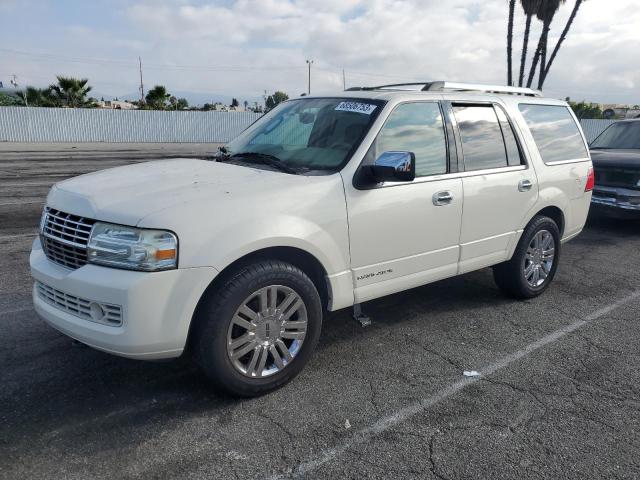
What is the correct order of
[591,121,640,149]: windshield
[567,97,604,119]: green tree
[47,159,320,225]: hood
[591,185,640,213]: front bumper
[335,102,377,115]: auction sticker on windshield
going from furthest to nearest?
[567,97,604,119]: green tree → [591,121,640,149]: windshield → [591,185,640,213]: front bumper → [335,102,377,115]: auction sticker on windshield → [47,159,320,225]: hood

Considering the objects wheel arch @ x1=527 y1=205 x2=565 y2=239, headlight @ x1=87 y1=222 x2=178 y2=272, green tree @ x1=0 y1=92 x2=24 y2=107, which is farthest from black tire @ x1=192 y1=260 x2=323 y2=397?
green tree @ x1=0 y1=92 x2=24 y2=107

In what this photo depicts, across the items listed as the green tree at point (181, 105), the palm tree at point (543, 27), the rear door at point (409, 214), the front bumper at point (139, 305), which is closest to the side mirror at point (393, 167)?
the rear door at point (409, 214)

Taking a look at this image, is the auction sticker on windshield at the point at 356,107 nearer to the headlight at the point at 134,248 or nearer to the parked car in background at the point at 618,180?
the headlight at the point at 134,248

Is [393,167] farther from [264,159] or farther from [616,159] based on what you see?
[616,159]

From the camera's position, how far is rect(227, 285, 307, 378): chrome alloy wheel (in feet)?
10.3

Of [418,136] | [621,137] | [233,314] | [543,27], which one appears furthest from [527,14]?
[233,314]

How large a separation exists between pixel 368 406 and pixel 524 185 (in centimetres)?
262

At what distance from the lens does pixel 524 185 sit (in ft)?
15.6

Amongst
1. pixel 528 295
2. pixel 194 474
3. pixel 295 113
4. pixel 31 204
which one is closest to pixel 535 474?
pixel 194 474

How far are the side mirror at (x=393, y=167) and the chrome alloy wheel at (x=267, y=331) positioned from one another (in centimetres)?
97

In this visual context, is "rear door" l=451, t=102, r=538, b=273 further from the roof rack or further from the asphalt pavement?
the asphalt pavement

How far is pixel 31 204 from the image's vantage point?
953 centimetres

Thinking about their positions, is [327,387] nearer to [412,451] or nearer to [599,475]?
[412,451]

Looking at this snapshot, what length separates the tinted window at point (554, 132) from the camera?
5039mm
